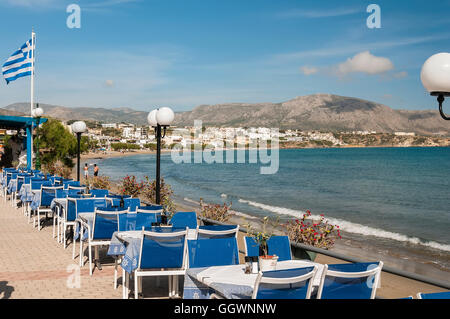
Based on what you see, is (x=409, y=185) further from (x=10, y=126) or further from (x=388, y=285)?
(x=388, y=285)

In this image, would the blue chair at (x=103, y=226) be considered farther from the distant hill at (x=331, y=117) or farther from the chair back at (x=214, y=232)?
the distant hill at (x=331, y=117)

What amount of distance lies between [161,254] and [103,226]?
1934mm

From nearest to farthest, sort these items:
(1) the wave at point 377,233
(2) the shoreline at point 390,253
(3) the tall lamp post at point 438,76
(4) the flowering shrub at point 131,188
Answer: (3) the tall lamp post at point 438,76, (2) the shoreline at point 390,253, (4) the flowering shrub at point 131,188, (1) the wave at point 377,233

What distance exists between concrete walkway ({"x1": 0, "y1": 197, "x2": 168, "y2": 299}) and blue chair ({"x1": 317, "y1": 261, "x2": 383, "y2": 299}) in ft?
10.2

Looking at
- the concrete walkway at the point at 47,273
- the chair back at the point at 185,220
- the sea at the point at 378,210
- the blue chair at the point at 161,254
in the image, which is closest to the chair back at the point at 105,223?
the concrete walkway at the point at 47,273

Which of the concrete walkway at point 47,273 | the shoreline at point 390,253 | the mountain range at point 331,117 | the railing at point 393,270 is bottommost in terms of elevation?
the shoreline at point 390,253

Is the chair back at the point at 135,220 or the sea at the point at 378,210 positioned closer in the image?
the chair back at the point at 135,220

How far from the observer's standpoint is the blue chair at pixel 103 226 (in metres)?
6.63

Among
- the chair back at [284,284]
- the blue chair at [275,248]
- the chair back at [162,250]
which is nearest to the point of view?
the chair back at [284,284]

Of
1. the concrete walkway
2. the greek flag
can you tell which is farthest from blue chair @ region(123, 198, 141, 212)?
the greek flag

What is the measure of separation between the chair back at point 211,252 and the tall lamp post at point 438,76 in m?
2.44

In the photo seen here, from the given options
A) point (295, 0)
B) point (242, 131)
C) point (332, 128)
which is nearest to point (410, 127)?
point (332, 128)

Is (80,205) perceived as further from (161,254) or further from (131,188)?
(131,188)
